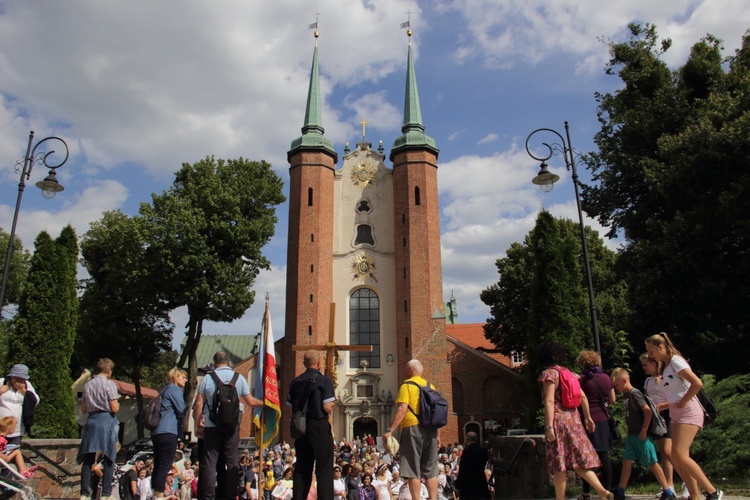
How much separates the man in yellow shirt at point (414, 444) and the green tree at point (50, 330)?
1457 centimetres

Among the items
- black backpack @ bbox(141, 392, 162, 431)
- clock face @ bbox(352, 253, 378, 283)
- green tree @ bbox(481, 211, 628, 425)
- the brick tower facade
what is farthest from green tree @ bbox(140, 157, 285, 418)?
black backpack @ bbox(141, 392, 162, 431)

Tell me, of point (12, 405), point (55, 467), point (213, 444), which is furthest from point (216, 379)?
point (55, 467)

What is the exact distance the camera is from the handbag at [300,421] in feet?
19.5

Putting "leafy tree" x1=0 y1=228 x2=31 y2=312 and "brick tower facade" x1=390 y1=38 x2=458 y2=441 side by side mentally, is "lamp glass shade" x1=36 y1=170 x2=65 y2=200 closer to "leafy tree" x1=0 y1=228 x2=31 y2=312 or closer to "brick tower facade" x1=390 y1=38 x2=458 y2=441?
"brick tower facade" x1=390 y1=38 x2=458 y2=441

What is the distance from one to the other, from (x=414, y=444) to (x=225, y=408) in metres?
2.04

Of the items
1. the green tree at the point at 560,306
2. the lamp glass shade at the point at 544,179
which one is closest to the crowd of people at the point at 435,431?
the lamp glass shade at the point at 544,179

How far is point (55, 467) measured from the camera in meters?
10.2

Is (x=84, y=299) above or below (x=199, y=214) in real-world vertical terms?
below

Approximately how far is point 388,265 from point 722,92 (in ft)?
59.8

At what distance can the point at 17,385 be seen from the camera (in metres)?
7.71

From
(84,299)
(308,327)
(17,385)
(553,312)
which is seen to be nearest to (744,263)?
(553,312)

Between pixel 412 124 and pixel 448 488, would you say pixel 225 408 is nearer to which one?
pixel 448 488

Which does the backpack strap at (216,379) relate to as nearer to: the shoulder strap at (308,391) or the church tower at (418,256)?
the shoulder strap at (308,391)

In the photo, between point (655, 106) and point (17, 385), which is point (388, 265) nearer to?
point (655, 106)
